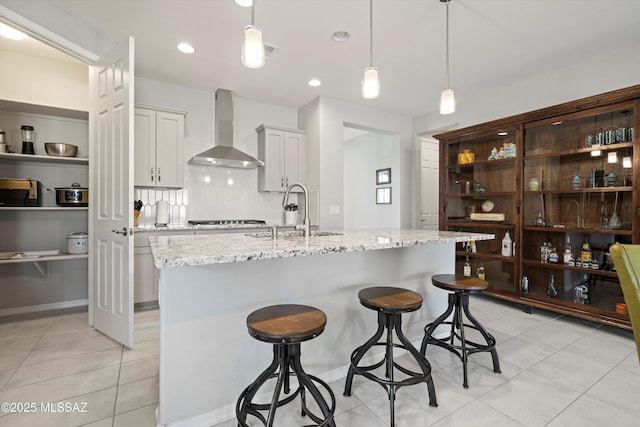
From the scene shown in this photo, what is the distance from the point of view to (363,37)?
276 centimetres

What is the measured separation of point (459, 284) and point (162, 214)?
3186mm

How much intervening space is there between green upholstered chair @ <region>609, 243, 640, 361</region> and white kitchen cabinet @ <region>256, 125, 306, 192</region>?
12.0 ft

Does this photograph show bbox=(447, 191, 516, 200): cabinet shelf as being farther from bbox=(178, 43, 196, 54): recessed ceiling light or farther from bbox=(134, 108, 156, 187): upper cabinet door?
bbox=(134, 108, 156, 187): upper cabinet door

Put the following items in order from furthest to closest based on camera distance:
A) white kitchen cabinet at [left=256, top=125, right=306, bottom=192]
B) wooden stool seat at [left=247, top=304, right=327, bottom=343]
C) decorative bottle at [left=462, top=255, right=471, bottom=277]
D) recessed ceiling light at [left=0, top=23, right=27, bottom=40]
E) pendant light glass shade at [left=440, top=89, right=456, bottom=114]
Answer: white kitchen cabinet at [left=256, top=125, right=306, bottom=192], decorative bottle at [left=462, top=255, right=471, bottom=277], recessed ceiling light at [left=0, top=23, right=27, bottom=40], pendant light glass shade at [left=440, top=89, right=456, bottom=114], wooden stool seat at [left=247, top=304, right=327, bottom=343]

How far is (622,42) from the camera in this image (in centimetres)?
280

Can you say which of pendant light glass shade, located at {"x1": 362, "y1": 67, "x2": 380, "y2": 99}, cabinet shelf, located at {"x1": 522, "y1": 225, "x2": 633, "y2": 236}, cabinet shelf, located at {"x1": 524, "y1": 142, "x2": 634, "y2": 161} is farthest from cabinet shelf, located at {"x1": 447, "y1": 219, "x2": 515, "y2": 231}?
pendant light glass shade, located at {"x1": 362, "y1": 67, "x2": 380, "y2": 99}

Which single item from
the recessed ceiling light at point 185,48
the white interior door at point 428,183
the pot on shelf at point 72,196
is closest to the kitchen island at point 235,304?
the pot on shelf at point 72,196

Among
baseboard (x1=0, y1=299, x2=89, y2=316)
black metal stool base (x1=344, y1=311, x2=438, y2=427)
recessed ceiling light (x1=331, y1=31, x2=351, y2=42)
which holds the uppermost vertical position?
recessed ceiling light (x1=331, y1=31, x2=351, y2=42)

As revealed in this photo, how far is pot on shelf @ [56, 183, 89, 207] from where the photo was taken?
300 cm

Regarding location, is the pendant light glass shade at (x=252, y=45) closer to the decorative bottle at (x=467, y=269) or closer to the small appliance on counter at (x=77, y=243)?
the small appliance on counter at (x=77, y=243)

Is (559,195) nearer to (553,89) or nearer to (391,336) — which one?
(553,89)

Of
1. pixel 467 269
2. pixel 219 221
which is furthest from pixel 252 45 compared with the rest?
pixel 467 269

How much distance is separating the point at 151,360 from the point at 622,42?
15.8 ft

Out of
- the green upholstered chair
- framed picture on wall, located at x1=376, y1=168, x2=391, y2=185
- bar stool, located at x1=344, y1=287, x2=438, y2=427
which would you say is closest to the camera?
the green upholstered chair
